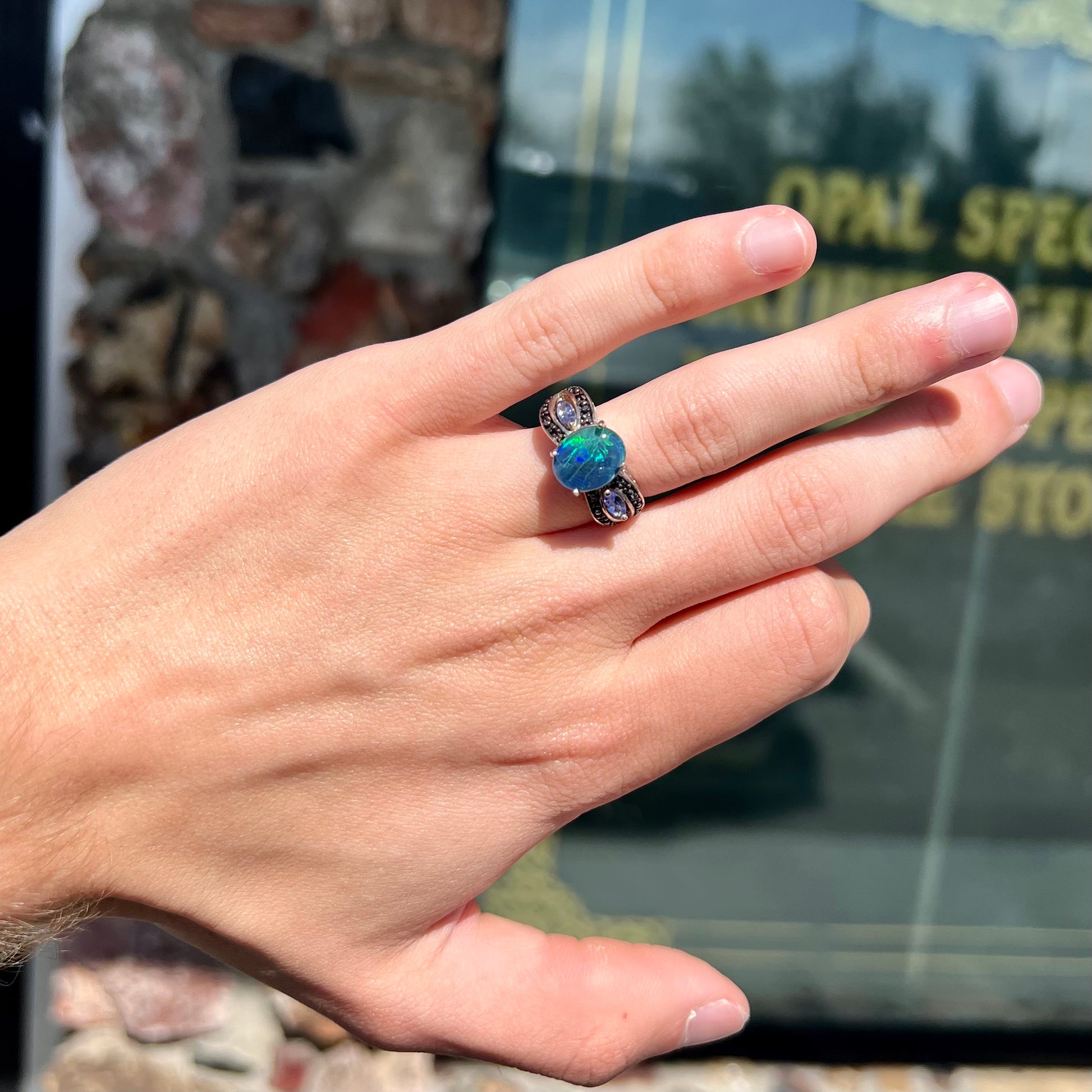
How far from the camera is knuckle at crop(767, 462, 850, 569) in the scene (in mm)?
1219

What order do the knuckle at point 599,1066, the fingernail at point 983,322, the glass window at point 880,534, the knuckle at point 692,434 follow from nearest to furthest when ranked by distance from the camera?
the fingernail at point 983,322
the knuckle at point 692,434
the knuckle at point 599,1066
the glass window at point 880,534

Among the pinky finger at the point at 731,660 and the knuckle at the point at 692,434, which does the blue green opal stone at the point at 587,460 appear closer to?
the knuckle at the point at 692,434

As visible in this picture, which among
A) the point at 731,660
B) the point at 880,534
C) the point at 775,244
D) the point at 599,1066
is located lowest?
the point at 599,1066

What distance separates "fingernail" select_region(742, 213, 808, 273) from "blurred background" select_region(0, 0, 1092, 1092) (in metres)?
1.43

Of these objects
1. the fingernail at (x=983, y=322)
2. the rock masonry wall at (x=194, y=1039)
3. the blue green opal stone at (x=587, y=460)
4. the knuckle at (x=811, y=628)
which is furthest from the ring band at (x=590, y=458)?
the rock masonry wall at (x=194, y=1039)

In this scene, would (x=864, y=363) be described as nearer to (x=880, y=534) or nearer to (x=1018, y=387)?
(x=1018, y=387)

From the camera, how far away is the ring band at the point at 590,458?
1.12 meters

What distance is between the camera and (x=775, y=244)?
3.67ft

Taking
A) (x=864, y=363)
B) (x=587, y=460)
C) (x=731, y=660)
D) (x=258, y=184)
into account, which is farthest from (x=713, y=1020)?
(x=258, y=184)

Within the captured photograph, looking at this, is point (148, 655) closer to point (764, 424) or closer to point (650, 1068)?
point (764, 424)

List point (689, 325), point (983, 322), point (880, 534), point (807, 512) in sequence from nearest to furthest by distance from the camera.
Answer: point (983, 322) → point (807, 512) → point (689, 325) → point (880, 534)

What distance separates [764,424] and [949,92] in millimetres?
1892

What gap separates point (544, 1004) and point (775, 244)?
3.40ft

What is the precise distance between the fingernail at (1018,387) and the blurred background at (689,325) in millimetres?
1286
